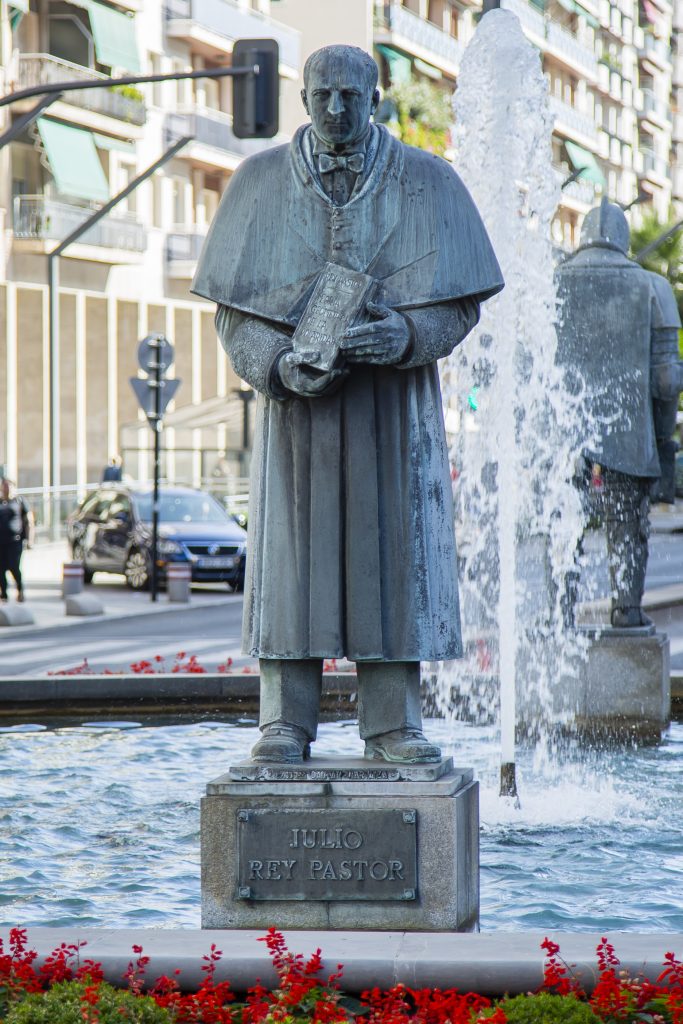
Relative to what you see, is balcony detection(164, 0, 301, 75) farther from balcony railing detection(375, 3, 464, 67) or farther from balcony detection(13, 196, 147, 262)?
balcony detection(13, 196, 147, 262)

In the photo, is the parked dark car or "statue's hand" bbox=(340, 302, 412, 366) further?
the parked dark car

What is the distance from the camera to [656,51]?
114 metres

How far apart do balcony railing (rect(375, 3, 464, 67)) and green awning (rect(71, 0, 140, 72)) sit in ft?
61.0

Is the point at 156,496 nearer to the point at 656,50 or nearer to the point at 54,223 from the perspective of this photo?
the point at 54,223

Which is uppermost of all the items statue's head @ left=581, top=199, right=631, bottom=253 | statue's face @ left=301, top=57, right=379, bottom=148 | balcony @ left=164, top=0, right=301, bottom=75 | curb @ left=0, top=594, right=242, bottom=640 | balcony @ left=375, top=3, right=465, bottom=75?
balcony @ left=375, top=3, right=465, bottom=75

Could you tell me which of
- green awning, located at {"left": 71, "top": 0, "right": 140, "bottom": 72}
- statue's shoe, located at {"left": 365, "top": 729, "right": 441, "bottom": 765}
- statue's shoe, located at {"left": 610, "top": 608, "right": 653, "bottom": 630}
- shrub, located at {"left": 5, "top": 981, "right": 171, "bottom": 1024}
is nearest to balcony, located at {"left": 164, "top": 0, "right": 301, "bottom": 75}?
green awning, located at {"left": 71, "top": 0, "right": 140, "bottom": 72}

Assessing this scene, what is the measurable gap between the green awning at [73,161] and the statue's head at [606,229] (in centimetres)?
3677

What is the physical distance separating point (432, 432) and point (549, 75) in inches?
3405

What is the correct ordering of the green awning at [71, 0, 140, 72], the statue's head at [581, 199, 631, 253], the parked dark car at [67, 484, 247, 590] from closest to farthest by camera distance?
the statue's head at [581, 199, 631, 253] → the parked dark car at [67, 484, 247, 590] → the green awning at [71, 0, 140, 72]

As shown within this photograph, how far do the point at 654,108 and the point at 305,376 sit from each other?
111300 mm

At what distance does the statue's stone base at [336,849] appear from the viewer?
5117mm

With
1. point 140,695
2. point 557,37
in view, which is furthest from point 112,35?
point 557,37

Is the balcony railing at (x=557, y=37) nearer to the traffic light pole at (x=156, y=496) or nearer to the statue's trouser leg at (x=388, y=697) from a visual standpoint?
the traffic light pole at (x=156, y=496)

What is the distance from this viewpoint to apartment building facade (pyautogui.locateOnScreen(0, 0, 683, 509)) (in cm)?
4644
